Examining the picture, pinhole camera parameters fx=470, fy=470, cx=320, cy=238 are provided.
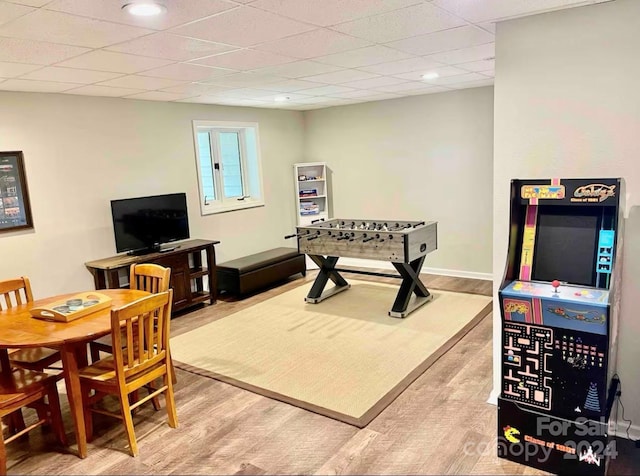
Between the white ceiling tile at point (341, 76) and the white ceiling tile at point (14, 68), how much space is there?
221cm

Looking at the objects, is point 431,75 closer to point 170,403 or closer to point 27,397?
point 170,403

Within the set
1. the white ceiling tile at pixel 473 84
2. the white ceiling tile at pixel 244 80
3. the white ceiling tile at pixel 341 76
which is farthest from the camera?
the white ceiling tile at pixel 473 84

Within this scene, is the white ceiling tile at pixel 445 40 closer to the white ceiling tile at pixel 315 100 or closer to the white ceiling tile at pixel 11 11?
the white ceiling tile at pixel 11 11

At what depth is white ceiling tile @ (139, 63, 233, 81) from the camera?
11.8 feet

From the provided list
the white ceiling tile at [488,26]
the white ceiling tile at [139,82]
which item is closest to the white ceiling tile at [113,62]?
the white ceiling tile at [139,82]

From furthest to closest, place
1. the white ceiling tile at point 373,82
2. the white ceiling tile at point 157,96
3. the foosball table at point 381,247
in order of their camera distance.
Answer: the white ceiling tile at point 157,96, the white ceiling tile at point 373,82, the foosball table at point 381,247

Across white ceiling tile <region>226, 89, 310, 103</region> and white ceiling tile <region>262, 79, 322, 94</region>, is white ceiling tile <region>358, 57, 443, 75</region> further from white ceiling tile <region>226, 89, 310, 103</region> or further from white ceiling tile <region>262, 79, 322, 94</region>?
white ceiling tile <region>226, 89, 310, 103</region>

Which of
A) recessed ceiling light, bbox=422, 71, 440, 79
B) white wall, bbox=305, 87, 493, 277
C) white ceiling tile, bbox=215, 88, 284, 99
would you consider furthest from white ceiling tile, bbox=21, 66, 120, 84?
white wall, bbox=305, 87, 493, 277

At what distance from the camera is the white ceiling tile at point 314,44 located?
9.57ft

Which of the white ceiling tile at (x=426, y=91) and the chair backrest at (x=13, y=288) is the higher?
the white ceiling tile at (x=426, y=91)

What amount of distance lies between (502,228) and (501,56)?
1046 millimetres

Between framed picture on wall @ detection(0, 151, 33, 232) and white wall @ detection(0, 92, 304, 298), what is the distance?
6 cm

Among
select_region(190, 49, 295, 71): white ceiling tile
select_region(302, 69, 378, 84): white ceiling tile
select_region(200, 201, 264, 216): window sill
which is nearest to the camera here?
select_region(190, 49, 295, 71): white ceiling tile

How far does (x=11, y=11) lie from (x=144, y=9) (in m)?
0.60
